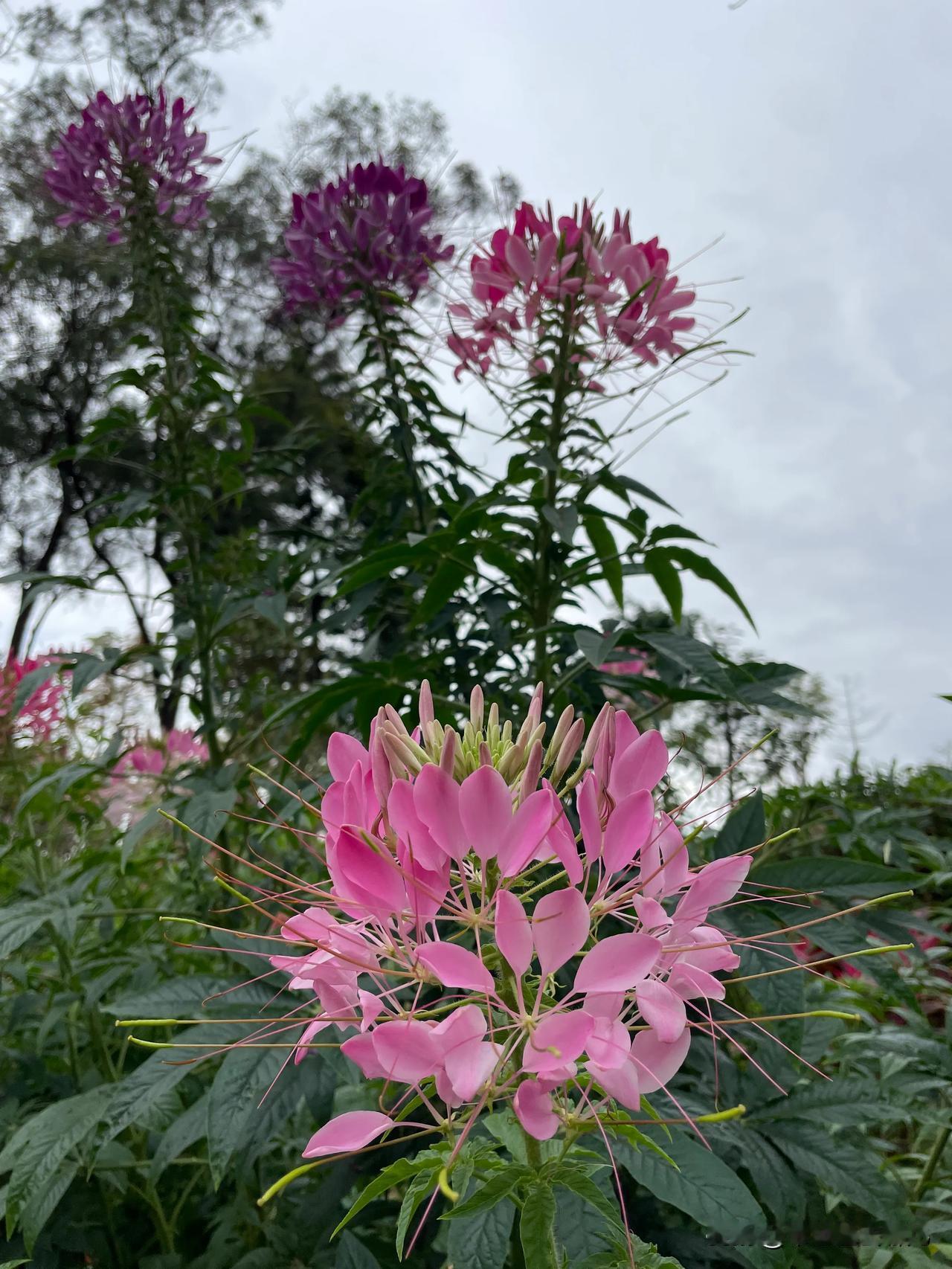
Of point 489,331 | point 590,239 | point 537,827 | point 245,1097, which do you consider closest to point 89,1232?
point 245,1097

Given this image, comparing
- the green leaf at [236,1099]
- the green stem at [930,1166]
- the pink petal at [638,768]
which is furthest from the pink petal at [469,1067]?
the green stem at [930,1166]

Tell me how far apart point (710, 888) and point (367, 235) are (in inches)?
74.4

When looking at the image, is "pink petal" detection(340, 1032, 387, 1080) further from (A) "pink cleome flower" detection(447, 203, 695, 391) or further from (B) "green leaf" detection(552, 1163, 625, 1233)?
(A) "pink cleome flower" detection(447, 203, 695, 391)

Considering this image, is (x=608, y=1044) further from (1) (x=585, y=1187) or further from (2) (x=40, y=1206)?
(2) (x=40, y=1206)

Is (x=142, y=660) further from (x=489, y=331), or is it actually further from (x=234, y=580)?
(x=489, y=331)

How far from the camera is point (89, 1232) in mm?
1444

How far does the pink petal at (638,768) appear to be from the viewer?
0.72m

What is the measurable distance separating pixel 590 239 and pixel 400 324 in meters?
0.66

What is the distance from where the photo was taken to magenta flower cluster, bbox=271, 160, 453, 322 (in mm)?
2139

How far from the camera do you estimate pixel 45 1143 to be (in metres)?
1.16

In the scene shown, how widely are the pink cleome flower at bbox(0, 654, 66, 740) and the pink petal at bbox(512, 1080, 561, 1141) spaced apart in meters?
1.84

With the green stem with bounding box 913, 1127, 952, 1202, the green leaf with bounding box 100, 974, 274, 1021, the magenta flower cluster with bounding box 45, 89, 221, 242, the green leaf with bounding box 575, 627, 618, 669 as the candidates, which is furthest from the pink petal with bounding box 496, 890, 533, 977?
the magenta flower cluster with bounding box 45, 89, 221, 242

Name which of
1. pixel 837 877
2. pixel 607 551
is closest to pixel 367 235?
pixel 607 551

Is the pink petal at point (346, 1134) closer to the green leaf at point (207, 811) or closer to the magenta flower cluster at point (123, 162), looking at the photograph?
the green leaf at point (207, 811)
